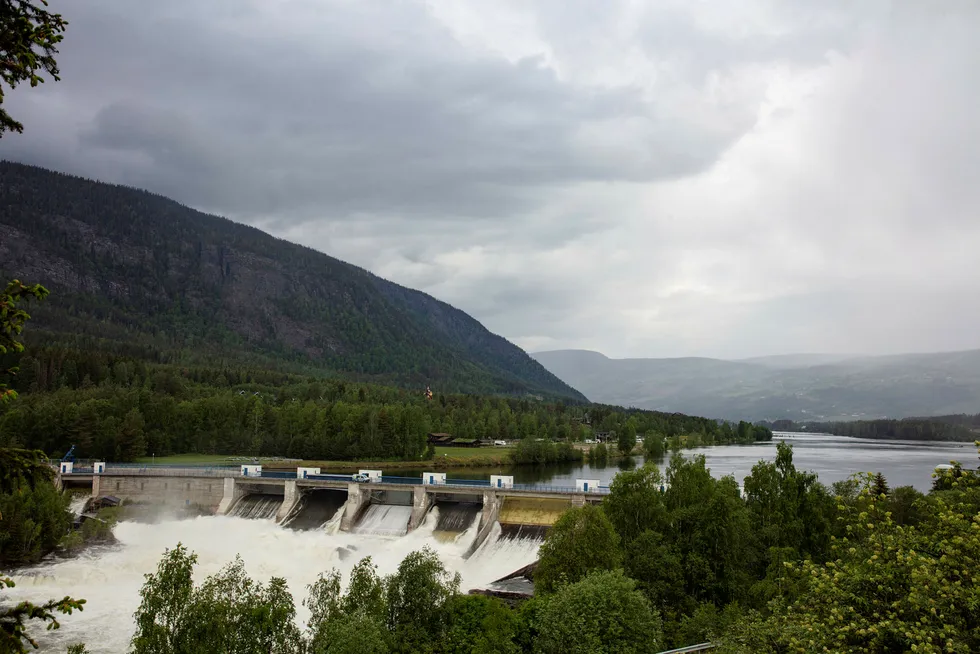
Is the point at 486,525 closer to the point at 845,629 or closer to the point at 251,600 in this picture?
the point at 251,600

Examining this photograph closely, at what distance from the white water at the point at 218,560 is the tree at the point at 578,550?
634 inches

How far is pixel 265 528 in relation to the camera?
74.1 m

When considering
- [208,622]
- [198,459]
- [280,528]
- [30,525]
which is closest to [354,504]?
[280,528]

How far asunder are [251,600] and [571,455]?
395 feet

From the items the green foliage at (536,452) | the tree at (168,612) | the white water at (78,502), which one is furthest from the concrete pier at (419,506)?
the green foliage at (536,452)

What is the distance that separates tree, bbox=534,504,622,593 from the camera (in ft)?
136

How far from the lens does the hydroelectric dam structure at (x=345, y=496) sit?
220 feet

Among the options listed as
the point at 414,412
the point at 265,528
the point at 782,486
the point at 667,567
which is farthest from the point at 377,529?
the point at 414,412

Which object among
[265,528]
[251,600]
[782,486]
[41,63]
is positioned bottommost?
[265,528]

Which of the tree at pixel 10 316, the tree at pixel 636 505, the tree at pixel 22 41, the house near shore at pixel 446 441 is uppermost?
the tree at pixel 22 41

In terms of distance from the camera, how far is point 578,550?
4175 cm

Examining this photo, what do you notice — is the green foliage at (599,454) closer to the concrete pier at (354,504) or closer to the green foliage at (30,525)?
the concrete pier at (354,504)

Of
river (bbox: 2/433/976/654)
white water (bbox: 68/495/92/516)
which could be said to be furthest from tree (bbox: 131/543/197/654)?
white water (bbox: 68/495/92/516)

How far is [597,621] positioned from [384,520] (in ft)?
150
